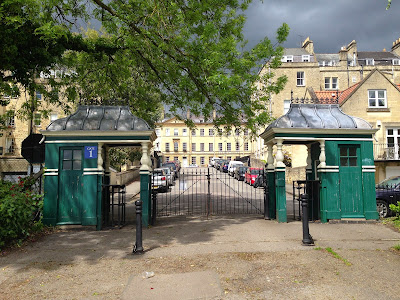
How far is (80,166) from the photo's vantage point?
9.70 meters

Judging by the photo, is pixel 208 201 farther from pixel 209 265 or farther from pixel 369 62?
pixel 369 62

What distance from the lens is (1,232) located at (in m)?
7.19

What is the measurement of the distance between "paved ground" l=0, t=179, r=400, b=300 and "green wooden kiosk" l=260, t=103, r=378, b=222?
0.99m

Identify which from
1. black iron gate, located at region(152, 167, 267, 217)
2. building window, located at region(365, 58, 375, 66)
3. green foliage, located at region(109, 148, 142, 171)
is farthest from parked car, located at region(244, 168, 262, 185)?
building window, located at region(365, 58, 375, 66)

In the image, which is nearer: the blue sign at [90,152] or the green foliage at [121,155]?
the blue sign at [90,152]

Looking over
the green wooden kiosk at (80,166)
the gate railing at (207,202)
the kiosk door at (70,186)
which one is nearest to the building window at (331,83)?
the gate railing at (207,202)

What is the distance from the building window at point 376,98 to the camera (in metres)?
27.4

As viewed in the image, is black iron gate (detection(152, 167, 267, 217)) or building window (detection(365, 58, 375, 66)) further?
building window (detection(365, 58, 375, 66))

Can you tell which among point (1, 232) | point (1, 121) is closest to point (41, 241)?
point (1, 232)

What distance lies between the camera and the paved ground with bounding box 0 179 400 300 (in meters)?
5.00

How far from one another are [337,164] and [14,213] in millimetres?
8999

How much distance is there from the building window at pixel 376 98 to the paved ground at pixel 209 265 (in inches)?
848

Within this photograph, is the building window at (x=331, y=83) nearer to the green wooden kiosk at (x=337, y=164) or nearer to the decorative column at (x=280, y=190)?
the green wooden kiosk at (x=337, y=164)

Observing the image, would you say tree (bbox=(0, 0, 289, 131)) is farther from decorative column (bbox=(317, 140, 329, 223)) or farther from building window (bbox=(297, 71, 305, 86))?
building window (bbox=(297, 71, 305, 86))
